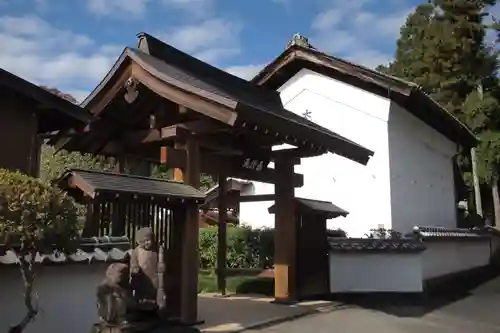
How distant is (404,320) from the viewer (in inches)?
442

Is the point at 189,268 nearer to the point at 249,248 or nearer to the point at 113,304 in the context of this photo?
the point at 113,304

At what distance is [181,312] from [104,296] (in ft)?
12.6

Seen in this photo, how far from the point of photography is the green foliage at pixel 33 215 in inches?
214

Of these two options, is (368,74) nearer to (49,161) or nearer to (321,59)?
(321,59)

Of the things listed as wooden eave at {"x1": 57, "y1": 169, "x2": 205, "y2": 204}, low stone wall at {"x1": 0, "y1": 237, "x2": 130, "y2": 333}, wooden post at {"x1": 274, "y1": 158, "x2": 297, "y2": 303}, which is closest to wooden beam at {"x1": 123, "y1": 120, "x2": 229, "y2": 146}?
wooden eave at {"x1": 57, "y1": 169, "x2": 205, "y2": 204}

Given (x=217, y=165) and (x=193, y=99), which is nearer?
(x=193, y=99)

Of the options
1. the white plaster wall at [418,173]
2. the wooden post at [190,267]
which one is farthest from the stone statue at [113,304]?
the white plaster wall at [418,173]

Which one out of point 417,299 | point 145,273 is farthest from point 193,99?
point 417,299

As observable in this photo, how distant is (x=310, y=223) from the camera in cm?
1316

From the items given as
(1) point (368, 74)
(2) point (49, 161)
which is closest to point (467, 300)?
(1) point (368, 74)

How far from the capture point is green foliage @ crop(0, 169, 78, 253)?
5.43 meters

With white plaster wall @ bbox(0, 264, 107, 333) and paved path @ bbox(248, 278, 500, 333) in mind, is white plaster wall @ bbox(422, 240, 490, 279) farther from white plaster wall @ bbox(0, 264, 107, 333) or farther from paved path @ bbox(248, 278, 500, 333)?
white plaster wall @ bbox(0, 264, 107, 333)

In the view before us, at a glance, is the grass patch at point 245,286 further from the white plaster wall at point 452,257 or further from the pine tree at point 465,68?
the pine tree at point 465,68

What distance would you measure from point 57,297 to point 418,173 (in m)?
14.5
